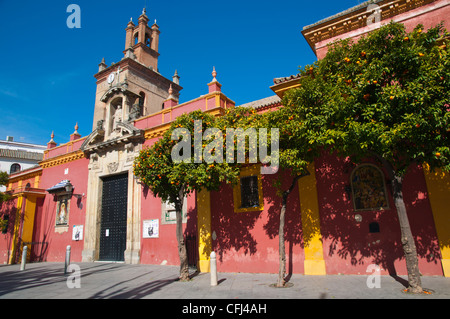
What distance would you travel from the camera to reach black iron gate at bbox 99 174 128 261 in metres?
13.5

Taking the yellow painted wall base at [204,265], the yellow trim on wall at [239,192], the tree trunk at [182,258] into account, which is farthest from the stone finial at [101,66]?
the yellow painted wall base at [204,265]

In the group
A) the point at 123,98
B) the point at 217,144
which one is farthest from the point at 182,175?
the point at 123,98

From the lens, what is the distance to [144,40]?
1997 centimetres

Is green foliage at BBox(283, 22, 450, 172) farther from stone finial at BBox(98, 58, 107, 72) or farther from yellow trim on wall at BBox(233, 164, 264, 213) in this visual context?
stone finial at BBox(98, 58, 107, 72)

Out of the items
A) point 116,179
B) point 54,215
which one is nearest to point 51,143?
point 54,215

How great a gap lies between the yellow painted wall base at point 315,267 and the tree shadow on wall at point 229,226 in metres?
1.80

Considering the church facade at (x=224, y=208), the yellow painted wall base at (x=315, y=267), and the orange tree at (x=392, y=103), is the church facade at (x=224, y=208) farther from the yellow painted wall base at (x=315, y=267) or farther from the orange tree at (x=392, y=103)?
the orange tree at (x=392, y=103)

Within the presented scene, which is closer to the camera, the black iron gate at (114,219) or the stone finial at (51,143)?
the black iron gate at (114,219)

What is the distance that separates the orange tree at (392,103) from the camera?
568 cm

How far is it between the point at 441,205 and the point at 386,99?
3.46 meters

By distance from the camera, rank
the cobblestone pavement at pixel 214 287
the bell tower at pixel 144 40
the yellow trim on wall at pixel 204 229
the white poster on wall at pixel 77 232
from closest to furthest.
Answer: the cobblestone pavement at pixel 214 287, the yellow trim on wall at pixel 204 229, the white poster on wall at pixel 77 232, the bell tower at pixel 144 40

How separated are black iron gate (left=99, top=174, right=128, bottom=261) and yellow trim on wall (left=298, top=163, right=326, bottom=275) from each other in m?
8.56

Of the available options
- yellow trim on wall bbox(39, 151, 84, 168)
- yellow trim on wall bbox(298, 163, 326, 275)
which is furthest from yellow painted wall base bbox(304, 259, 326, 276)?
yellow trim on wall bbox(39, 151, 84, 168)

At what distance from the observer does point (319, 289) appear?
21.1ft
